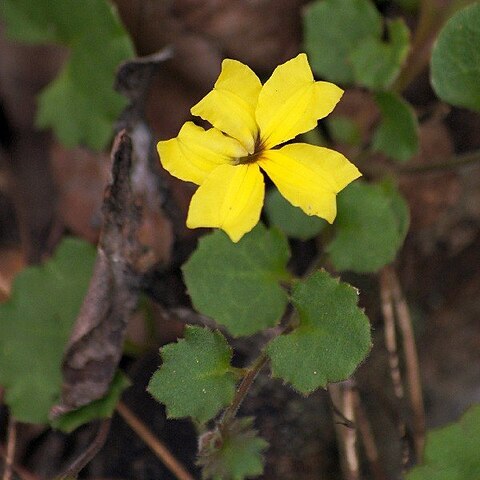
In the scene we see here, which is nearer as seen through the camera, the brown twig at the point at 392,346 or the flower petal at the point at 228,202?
the flower petal at the point at 228,202

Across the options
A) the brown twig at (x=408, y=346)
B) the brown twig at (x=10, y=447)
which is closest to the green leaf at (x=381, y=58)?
the brown twig at (x=408, y=346)

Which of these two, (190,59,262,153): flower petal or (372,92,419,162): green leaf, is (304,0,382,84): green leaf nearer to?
(372,92,419,162): green leaf

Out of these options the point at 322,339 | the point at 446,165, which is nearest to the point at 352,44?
the point at 446,165

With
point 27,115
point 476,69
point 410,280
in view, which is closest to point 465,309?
point 410,280

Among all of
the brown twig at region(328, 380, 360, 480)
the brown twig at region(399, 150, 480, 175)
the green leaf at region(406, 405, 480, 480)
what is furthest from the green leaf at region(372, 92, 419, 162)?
the green leaf at region(406, 405, 480, 480)

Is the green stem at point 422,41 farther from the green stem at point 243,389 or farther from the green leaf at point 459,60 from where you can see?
the green stem at point 243,389

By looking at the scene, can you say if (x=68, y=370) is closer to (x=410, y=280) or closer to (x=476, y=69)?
(x=410, y=280)

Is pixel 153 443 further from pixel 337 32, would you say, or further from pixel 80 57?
pixel 337 32
